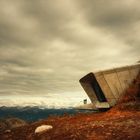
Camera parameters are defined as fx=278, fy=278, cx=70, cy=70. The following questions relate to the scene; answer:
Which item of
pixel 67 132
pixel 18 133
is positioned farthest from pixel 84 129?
pixel 18 133

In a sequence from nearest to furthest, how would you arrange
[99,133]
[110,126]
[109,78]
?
[99,133] < [110,126] < [109,78]

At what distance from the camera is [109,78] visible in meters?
34.1

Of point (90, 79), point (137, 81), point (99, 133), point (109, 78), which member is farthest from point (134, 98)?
point (99, 133)

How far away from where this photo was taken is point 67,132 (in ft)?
62.8

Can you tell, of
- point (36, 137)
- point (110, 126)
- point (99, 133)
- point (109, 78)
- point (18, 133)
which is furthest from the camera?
point (109, 78)

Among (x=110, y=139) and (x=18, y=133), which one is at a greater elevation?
(x=18, y=133)

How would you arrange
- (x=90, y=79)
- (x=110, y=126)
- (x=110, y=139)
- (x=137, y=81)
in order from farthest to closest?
(x=90, y=79) → (x=137, y=81) → (x=110, y=126) → (x=110, y=139)

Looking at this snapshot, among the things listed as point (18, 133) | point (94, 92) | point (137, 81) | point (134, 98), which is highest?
point (94, 92)

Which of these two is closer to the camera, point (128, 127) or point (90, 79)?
point (128, 127)

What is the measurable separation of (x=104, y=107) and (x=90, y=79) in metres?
5.25

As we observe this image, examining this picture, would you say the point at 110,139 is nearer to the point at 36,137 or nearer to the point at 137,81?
the point at 36,137

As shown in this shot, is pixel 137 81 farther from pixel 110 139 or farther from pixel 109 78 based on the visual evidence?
pixel 110 139

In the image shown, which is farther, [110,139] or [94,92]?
[94,92]

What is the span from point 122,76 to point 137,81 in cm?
216
